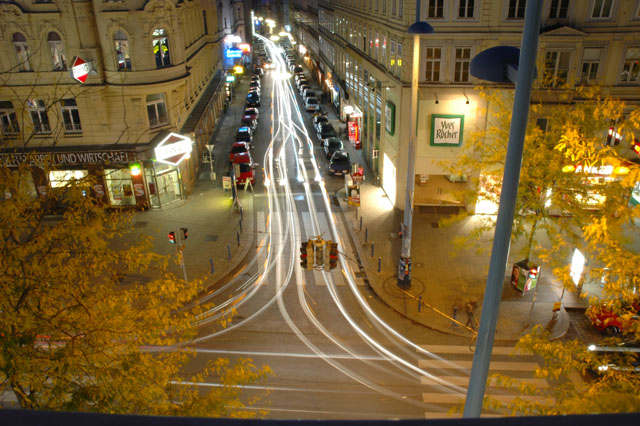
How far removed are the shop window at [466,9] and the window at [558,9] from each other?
12.9ft

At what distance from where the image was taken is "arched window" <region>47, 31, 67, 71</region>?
24.5 m

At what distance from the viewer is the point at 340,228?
25469mm

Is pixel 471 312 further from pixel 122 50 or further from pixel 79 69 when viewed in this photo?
pixel 79 69

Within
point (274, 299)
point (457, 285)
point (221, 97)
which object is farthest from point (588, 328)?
point (221, 97)

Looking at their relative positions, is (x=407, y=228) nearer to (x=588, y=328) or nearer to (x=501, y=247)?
(x=588, y=328)

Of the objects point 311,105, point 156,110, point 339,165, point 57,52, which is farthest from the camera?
point 311,105

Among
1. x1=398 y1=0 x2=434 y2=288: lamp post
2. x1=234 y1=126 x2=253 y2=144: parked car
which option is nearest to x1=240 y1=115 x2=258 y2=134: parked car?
x1=234 y1=126 x2=253 y2=144: parked car

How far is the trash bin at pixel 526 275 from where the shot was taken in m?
18.1

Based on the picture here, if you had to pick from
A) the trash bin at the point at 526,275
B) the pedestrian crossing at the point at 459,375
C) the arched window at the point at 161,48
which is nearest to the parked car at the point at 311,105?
the arched window at the point at 161,48

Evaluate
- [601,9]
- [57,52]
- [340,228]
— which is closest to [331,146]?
[340,228]

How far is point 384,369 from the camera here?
15234 mm

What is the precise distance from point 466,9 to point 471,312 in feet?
48.6

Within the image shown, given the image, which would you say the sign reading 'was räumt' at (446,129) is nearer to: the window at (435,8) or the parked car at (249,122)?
the window at (435,8)

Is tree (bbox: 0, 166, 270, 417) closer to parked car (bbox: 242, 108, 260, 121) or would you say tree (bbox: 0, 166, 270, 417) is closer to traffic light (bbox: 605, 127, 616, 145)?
traffic light (bbox: 605, 127, 616, 145)
